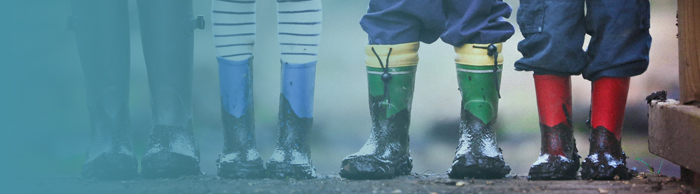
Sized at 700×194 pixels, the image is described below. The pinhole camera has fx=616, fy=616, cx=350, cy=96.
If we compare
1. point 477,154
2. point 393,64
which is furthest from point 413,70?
point 477,154

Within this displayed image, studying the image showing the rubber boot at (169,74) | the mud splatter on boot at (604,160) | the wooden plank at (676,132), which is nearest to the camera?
the wooden plank at (676,132)

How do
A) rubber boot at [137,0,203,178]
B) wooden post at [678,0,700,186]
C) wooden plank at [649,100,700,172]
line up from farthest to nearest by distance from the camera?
1. rubber boot at [137,0,203,178]
2. wooden post at [678,0,700,186]
3. wooden plank at [649,100,700,172]

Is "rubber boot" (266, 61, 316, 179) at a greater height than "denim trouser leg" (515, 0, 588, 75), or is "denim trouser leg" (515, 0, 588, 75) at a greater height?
"denim trouser leg" (515, 0, 588, 75)

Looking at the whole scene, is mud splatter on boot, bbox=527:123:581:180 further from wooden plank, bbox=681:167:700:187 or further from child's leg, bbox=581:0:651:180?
wooden plank, bbox=681:167:700:187

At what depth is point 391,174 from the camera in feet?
5.18

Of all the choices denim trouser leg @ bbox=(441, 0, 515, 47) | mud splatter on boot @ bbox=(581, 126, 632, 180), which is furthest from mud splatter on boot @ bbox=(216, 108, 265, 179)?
mud splatter on boot @ bbox=(581, 126, 632, 180)

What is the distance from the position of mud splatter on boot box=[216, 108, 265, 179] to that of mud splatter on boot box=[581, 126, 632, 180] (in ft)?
2.74

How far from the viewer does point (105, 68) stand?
1.76 meters

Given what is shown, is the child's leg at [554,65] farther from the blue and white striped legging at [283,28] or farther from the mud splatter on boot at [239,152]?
the mud splatter on boot at [239,152]

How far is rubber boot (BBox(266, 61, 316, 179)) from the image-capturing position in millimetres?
1640

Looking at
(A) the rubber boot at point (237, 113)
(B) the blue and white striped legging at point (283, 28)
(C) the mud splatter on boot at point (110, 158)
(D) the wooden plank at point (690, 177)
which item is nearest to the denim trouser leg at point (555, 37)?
(D) the wooden plank at point (690, 177)

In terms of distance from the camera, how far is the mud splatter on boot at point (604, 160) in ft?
4.90

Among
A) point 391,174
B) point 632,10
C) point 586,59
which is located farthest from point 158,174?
point 632,10

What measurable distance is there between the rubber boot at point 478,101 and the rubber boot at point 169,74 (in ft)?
2.49
